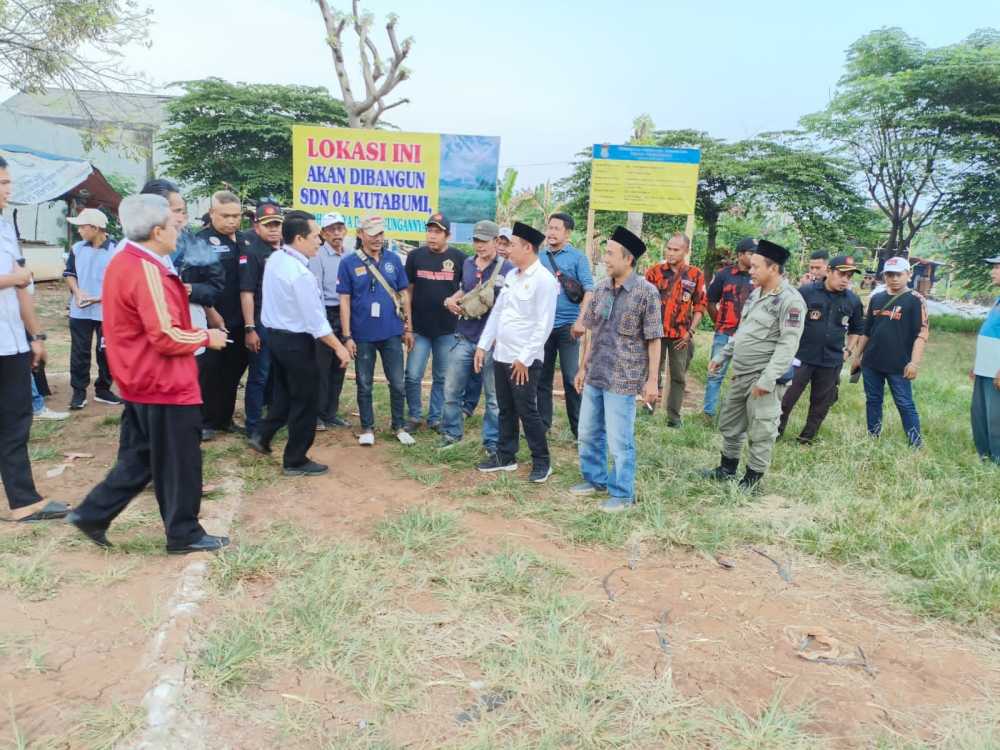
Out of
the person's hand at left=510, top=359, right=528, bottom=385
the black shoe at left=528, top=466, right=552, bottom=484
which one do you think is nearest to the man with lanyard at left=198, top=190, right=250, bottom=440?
the person's hand at left=510, top=359, right=528, bottom=385

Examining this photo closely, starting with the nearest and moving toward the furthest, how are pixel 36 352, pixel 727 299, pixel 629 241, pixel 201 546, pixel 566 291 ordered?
pixel 201 546 → pixel 36 352 → pixel 629 241 → pixel 566 291 → pixel 727 299

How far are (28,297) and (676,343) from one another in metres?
5.21

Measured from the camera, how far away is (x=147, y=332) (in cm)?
310

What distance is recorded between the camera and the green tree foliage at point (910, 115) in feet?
56.4

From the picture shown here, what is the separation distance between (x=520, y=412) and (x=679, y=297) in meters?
2.40

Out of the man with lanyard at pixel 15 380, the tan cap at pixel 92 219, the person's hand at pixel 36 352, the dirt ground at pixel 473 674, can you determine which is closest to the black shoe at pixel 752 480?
the dirt ground at pixel 473 674

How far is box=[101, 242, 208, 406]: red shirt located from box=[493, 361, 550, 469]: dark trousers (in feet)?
7.29

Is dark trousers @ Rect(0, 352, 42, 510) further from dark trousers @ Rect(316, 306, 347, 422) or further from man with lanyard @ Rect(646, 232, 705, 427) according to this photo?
man with lanyard @ Rect(646, 232, 705, 427)

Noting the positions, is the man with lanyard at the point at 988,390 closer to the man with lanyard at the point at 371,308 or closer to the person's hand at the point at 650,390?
the person's hand at the point at 650,390

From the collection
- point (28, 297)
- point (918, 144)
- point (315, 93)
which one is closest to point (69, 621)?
point (28, 297)

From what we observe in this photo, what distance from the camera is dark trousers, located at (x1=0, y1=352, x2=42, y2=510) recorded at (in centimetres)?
367

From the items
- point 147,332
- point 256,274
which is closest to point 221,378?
point 256,274

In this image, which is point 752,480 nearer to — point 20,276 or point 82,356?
point 20,276

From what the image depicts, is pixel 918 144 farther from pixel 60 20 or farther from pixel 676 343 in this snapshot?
pixel 60 20
